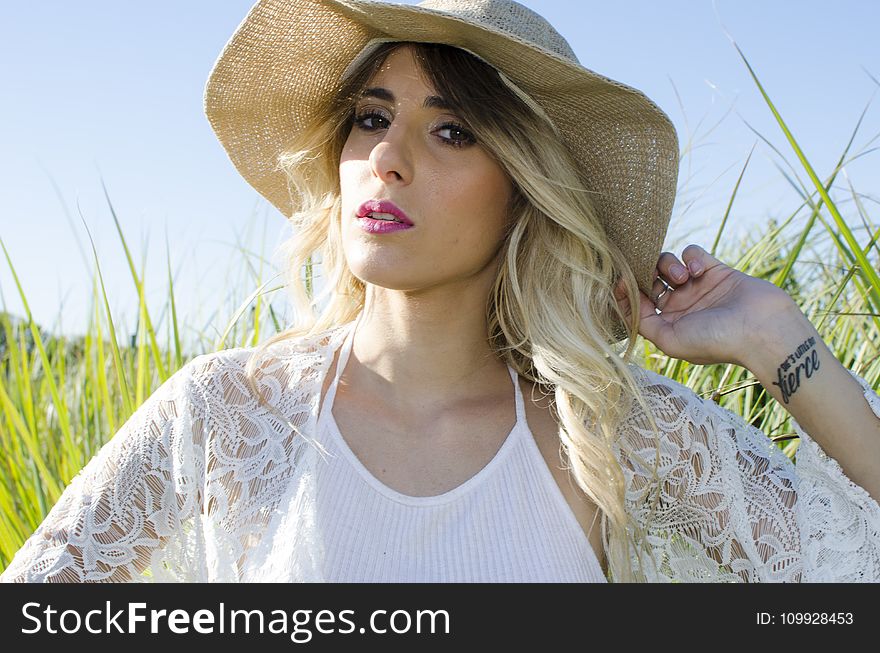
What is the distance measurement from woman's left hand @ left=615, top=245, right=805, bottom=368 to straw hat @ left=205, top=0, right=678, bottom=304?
0.07 m

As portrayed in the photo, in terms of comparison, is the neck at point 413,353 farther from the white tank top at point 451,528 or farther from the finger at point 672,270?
the finger at point 672,270

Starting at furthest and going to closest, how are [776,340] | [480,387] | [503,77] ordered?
[480,387]
[503,77]
[776,340]

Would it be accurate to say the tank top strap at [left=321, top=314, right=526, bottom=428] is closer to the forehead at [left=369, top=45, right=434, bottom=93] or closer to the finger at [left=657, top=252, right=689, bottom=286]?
the finger at [left=657, top=252, right=689, bottom=286]

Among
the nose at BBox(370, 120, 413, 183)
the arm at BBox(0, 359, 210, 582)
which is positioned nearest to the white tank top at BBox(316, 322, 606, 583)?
the arm at BBox(0, 359, 210, 582)

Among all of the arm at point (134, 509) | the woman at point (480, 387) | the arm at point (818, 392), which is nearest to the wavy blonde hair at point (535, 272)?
the woman at point (480, 387)

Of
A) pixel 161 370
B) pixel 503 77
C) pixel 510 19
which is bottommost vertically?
pixel 161 370

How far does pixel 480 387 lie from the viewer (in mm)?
2506

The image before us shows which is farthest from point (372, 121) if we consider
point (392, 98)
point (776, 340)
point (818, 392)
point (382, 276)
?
point (818, 392)

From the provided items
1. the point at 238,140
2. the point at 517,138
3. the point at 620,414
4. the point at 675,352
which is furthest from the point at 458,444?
the point at 238,140

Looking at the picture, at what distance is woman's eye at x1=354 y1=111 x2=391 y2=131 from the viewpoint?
239 centimetres

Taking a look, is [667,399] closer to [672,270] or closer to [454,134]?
[672,270]

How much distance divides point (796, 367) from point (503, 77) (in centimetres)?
103

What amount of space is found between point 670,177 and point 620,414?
0.66 meters
